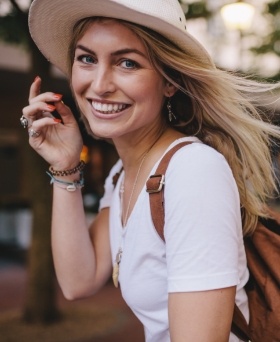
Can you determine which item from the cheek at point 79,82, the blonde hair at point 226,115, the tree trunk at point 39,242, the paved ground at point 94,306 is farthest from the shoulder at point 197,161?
the paved ground at point 94,306

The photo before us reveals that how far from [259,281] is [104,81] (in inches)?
32.8

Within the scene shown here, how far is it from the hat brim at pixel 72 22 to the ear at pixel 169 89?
0.16m

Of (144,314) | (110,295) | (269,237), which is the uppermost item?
(269,237)

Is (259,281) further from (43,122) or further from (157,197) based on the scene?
(43,122)

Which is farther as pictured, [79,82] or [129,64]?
[79,82]

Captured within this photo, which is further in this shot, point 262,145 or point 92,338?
point 92,338

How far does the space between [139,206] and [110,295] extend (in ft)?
18.7

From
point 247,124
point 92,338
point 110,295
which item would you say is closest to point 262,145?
point 247,124

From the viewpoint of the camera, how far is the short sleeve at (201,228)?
4.67 ft

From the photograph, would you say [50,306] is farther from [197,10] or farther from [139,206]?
[139,206]

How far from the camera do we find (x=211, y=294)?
142 cm

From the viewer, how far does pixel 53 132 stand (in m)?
2.11

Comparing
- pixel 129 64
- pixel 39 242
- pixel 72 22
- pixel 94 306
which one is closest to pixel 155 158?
pixel 129 64

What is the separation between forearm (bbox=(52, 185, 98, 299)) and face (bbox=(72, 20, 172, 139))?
392 mm
